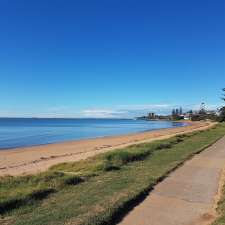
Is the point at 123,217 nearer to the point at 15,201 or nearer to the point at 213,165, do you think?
the point at 15,201

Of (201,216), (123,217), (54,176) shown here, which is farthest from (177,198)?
(54,176)

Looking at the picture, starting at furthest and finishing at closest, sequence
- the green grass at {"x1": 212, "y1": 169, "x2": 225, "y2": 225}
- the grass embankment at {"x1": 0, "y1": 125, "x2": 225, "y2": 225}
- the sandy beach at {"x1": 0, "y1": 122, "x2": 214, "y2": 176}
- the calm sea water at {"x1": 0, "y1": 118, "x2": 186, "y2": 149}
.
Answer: the calm sea water at {"x1": 0, "y1": 118, "x2": 186, "y2": 149}, the sandy beach at {"x1": 0, "y1": 122, "x2": 214, "y2": 176}, the grass embankment at {"x1": 0, "y1": 125, "x2": 225, "y2": 225}, the green grass at {"x1": 212, "y1": 169, "x2": 225, "y2": 225}

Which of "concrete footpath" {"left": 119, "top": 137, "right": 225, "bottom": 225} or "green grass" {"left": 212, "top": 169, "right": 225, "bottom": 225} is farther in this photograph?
"concrete footpath" {"left": 119, "top": 137, "right": 225, "bottom": 225}

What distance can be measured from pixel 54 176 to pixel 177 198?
389cm

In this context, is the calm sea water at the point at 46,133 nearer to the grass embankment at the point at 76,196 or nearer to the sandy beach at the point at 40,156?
the sandy beach at the point at 40,156

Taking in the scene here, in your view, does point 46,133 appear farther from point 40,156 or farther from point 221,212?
point 221,212

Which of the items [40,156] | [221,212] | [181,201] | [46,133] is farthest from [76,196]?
[46,133]

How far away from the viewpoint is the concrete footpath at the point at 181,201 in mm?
5984

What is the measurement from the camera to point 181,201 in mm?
7262

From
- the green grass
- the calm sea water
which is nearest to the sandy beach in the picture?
the calm sea water

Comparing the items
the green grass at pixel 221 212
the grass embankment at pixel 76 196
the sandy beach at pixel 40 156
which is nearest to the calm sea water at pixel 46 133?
the sandy beach at pixel 40 156

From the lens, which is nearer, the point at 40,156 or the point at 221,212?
the point at 221,212

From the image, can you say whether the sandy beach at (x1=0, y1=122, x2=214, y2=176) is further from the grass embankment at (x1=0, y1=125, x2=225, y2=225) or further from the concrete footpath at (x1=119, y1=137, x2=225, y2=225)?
the concrete footpath at (x1=119, y1=137, x2=225, y2=225)

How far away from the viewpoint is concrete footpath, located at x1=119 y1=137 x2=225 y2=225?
5.98m
